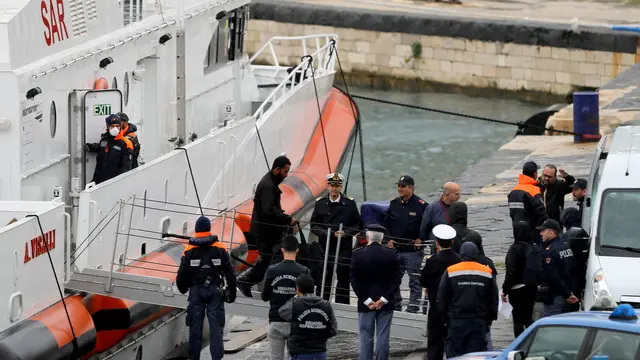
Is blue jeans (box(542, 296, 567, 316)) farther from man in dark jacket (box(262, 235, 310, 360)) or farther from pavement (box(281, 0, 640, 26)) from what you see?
pavement (box(281, 0, 640, 26))

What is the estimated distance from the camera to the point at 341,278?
42.9ft

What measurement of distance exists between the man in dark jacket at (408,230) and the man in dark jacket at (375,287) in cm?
101

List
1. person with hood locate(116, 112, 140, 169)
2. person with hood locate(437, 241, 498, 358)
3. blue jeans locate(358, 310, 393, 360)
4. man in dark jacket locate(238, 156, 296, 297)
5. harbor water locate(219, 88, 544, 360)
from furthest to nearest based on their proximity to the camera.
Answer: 1. harbor water locate(219, 88, 544, 360)
2. person with hood locate(116, 112, 140, 169)
3. man in dark jacket locate(238, 156, 296, 297)
4. blue jeans locate(358, 310, 393, 360)
5. person with hood locate(437, 241, 498, 358)

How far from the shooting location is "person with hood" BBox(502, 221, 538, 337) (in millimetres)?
11633

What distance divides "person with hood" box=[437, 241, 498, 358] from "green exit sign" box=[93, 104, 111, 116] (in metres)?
4.19

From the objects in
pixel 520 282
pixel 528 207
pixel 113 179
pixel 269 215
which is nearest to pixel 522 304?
pixel 520 282

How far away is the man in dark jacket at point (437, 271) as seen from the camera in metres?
11.1

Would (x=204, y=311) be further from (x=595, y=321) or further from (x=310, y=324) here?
(x=595, y=321)

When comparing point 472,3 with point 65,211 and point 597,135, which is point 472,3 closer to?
point 597,135

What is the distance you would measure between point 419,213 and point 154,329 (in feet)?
8.68

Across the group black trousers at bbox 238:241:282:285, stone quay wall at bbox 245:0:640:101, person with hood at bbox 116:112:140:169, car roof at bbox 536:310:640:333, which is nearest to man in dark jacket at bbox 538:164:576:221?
black trousers at bbox 238:241:282:285

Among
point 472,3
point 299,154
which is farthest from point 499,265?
point 472,3

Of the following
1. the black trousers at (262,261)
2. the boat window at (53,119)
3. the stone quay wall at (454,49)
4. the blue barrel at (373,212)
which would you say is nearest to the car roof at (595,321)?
the blue barrel at (373,212)

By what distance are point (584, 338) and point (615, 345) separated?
0.22m
